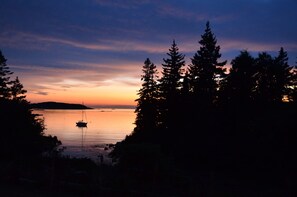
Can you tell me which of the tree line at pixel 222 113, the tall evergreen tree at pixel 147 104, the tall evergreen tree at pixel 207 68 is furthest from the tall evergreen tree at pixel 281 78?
the tall evergreen tree at pixel 147 104

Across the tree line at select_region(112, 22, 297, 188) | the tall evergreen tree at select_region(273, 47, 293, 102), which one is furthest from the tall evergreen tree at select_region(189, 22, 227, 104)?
the tall evergreen tree at select_region(273, 47, 293, 102)

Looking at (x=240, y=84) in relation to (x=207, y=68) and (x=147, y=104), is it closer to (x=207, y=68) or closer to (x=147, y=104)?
(x=207, y=68)

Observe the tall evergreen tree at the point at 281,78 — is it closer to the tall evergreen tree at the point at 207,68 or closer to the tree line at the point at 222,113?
the tree line at the point at 222,113

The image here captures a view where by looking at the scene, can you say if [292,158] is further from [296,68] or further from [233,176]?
[296,68]

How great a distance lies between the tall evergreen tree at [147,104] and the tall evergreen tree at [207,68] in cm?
930

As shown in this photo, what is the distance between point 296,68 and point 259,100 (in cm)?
1631

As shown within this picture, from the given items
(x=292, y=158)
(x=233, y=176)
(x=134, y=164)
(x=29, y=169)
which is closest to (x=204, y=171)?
(x=233, y=176)

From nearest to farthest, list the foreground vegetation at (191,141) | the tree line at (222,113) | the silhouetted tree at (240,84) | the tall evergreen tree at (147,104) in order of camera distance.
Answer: the foreground vegetation at (191,141)
the tree line at (222,113)
the silhouetted tree at (240,84)
the tall evergreen tree at (147,104)

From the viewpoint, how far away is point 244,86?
4575cm

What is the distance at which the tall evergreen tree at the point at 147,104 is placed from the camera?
190 feet

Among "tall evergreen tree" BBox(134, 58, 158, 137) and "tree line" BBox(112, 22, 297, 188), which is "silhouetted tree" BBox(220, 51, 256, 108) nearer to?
"tree line" BBox(112, 22, 297, 188)

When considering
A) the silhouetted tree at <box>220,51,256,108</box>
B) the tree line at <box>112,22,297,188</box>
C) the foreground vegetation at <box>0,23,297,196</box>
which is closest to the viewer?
the foreground vegetation at <box>0,23,297,196</box>

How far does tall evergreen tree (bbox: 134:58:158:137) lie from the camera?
57.9 meters

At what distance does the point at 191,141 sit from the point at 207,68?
11285 millimetres
